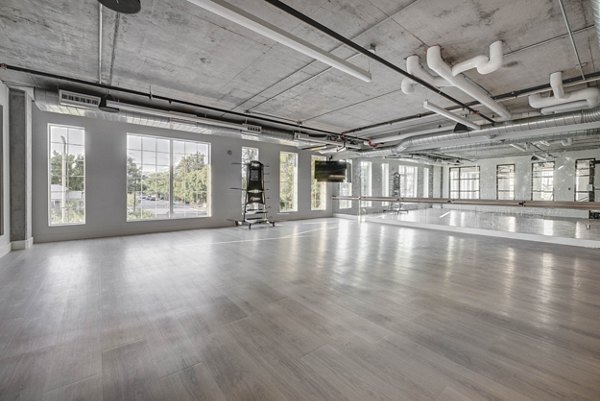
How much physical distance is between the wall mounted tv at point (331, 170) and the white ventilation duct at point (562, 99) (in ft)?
19.7

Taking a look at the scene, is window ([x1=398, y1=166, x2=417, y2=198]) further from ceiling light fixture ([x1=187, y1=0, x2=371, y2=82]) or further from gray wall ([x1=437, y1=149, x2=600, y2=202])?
ceiling light fixture ([x1=187, y1=0, x2=371, y2=82])

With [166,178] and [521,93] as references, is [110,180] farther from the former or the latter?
[521,93]

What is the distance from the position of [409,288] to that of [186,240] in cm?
500

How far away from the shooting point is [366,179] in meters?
11.7

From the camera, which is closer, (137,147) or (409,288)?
(409,288)

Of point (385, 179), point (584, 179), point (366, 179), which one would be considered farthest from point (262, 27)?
point (584, 179)

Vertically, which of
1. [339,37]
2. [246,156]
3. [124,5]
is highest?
[339,37]

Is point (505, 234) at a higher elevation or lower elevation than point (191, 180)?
lower

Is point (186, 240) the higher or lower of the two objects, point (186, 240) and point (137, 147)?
the lower

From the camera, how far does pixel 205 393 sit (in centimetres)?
147

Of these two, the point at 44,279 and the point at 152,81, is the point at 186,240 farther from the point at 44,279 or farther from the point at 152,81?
the point at 152,81

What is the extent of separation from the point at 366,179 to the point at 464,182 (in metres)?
4.96

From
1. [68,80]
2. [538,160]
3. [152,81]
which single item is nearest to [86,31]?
[152,81]

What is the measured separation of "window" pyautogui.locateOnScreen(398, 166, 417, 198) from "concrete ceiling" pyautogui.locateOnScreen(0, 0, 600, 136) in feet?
27.2
